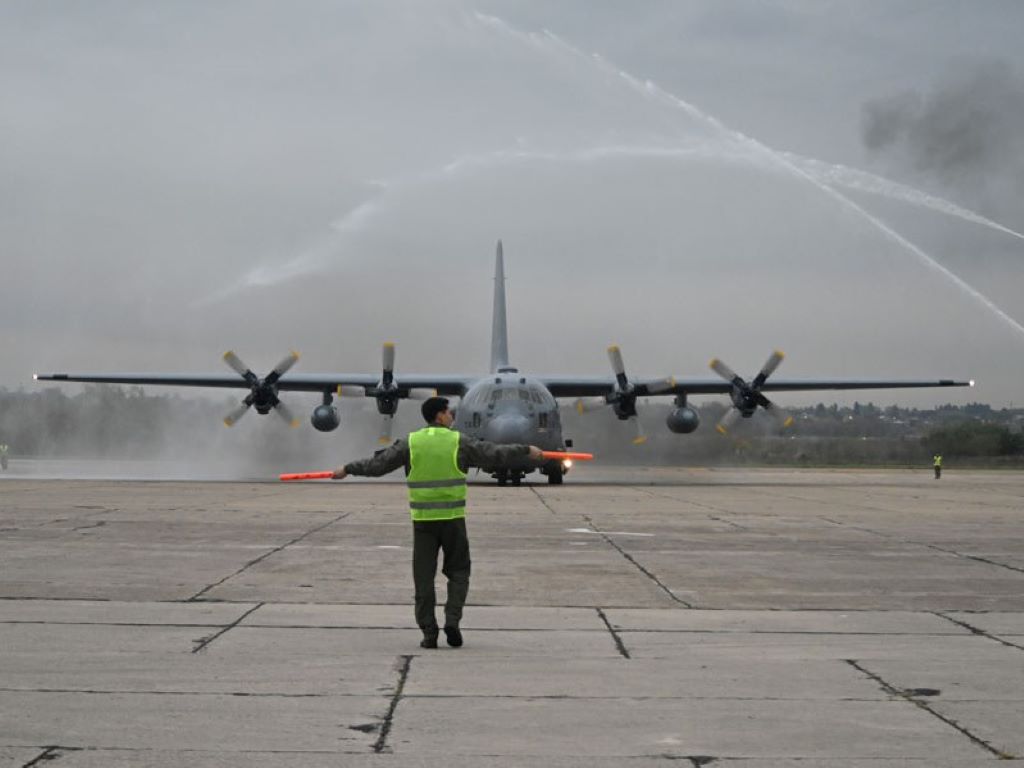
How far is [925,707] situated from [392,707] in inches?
124

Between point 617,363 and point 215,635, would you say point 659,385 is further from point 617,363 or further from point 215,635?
point 215,635

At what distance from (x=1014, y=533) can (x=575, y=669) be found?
15.2 metres

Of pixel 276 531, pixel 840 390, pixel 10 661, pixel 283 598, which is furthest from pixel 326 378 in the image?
pixel 10 661

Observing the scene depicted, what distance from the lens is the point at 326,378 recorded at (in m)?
47.8

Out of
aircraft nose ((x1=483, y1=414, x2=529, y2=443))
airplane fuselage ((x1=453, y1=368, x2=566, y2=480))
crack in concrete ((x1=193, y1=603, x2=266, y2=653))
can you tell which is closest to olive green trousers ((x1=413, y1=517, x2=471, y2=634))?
crack in concrete ((x1=193, y1=603, x2=266, y2=653))

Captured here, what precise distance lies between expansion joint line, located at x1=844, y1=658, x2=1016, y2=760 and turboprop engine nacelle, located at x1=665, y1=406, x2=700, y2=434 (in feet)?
120

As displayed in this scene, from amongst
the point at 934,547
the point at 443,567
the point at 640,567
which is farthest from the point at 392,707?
the point at 934,547

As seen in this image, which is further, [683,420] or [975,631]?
[683,420]

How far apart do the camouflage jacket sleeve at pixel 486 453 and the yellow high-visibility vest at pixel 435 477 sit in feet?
0.24

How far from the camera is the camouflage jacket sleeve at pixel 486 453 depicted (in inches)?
406

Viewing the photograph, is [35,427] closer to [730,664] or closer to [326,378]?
[326,378]

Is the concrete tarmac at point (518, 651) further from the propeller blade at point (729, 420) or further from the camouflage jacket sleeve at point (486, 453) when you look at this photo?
the propeller blade at point (729, 420)

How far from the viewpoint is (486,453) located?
10.5 metres

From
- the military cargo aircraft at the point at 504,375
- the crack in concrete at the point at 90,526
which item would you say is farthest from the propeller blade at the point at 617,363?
the crack in concrete at the point at 90,526
